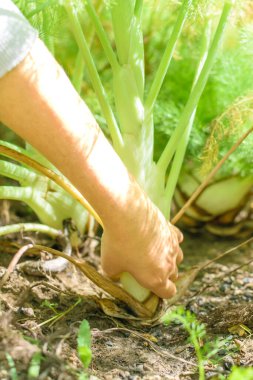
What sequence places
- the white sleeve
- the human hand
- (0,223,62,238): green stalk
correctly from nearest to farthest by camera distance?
the white sleeve < the human hand < (0,223,62,238): green stalk

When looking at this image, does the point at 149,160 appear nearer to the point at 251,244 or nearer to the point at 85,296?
the point at 85,296

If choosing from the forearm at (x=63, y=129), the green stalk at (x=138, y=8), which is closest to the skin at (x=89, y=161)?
the forearm at (x=63, y=129)

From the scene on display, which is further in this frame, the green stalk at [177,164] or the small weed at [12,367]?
the green stalk at [177,164]

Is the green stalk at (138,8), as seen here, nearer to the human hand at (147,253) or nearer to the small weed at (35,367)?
the human hand at (147,253)

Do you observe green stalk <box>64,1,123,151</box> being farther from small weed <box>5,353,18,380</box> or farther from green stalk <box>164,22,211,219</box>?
small weed <box>5,353,18,380</box>

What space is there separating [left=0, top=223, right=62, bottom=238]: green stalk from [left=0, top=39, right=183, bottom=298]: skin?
177 millimetres

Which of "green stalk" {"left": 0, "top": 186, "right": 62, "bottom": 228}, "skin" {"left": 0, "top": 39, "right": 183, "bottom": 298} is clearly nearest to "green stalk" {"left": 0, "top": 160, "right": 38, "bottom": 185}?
"green stalk" {"left": 0, "top": 186, "right": 62, "bottom": 228}

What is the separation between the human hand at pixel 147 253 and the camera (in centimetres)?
88

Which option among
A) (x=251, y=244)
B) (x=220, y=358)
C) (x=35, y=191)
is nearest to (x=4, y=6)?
(x=35, y=191)

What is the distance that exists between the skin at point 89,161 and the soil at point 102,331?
9 centimetres

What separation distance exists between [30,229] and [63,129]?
1.06 ft

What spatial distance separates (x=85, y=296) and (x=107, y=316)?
6 cm

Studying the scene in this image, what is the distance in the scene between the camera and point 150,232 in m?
0.90

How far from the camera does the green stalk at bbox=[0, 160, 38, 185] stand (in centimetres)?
104
